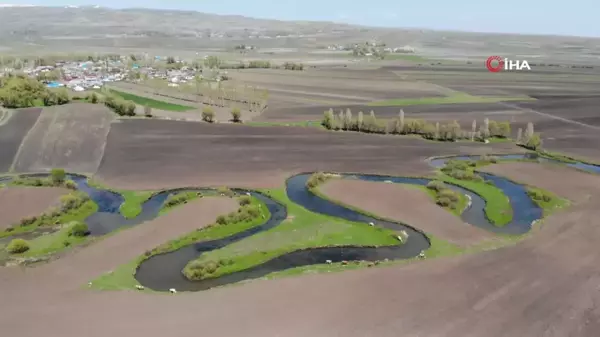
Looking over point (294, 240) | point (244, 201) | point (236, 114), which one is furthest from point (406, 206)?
point (236, 114)

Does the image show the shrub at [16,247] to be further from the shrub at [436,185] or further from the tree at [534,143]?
the tree at [534,143]

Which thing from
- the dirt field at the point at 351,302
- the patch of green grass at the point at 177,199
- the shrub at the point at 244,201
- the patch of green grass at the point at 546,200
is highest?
the patch of green grass at the point at 546,200

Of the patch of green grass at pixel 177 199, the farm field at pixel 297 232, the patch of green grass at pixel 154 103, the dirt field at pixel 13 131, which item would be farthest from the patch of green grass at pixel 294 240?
the patch of green grass at pixel 154 103

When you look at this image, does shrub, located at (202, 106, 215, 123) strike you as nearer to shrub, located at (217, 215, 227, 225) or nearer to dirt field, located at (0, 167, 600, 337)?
shrub, located at (217, 215, 227, 225)

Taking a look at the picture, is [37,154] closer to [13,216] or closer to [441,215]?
[13,216]

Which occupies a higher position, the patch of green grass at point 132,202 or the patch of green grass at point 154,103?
the patch of green grass at point 154,103

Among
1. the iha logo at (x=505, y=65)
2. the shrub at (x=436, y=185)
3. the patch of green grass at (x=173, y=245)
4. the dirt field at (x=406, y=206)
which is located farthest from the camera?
the iha logo at (x=505, y=65)

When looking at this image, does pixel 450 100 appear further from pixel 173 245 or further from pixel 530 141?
pixel 173 245
